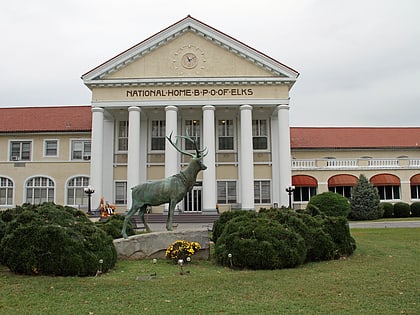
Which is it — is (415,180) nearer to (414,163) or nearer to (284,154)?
(414,163)

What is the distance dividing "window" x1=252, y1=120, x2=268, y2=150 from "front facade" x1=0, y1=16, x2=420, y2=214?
97 mm

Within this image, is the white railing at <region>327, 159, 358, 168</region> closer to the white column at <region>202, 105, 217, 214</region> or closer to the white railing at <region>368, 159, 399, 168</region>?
the white railing at <region>368, 159, 399, 168</region>

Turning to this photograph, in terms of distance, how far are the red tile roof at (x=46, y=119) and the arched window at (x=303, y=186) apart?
812 inches

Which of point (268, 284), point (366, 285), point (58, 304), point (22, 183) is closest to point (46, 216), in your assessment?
point (58, 304)

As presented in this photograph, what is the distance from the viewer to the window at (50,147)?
41438mm

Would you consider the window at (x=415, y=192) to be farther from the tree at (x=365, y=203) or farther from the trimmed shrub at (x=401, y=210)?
the tree at (x=365, y=203)

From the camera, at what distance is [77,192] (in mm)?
40562

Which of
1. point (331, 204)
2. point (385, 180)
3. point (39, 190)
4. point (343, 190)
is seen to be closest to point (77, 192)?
point (39, 190)

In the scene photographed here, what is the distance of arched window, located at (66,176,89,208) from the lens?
40.4 meters

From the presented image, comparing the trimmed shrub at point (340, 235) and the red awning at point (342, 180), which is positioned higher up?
the red awning at point (342, 180)

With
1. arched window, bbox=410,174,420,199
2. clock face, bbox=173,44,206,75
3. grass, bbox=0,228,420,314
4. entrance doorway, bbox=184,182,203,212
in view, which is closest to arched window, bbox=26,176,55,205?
entrance doorway, bbox=184,182,203,212

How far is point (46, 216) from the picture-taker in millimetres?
12148

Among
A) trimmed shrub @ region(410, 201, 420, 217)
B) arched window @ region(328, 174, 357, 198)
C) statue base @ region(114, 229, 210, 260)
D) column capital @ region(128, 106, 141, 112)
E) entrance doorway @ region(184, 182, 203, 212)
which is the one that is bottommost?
statue base @ region(114, 229, 210, 260)

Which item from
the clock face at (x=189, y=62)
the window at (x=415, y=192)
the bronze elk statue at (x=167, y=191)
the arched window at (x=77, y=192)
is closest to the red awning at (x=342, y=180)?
the window at (x=415, y=192)
